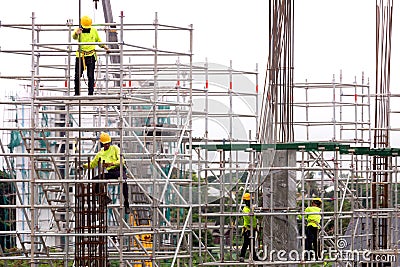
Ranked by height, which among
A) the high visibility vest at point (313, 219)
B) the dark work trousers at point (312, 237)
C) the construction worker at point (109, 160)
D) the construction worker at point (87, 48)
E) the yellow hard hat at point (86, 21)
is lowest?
the dark work trousers at point (312, 237)

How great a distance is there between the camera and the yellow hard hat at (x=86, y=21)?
21547mm

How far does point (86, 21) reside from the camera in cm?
2156

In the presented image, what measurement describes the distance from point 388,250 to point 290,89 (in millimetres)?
5212

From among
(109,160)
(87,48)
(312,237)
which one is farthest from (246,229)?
(87,48)

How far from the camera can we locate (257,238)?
23578 mm

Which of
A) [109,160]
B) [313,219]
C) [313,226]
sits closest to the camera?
[109,160]

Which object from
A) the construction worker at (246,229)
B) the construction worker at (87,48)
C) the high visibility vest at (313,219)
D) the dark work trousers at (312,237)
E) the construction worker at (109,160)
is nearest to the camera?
the construction worker at (109,160)

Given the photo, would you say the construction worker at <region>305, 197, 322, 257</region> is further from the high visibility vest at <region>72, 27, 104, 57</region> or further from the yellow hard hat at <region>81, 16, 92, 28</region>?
the yellow hard hat at <region>81, 16, 92, 28</region>

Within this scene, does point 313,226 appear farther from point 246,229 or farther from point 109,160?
point 109,160

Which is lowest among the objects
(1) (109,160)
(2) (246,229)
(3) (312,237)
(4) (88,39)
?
(3) (312,237)

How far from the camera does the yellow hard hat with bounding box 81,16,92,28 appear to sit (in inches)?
848

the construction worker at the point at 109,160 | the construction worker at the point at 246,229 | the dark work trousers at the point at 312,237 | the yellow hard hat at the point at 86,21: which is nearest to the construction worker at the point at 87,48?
the yellow hard hat at the point at 86,21

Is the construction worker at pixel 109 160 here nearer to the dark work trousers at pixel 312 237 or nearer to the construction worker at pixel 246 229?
the construction worker at pixel 246 229

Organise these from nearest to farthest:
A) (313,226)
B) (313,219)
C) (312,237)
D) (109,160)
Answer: (109,160), (313,219), (313,226), (312,237)
